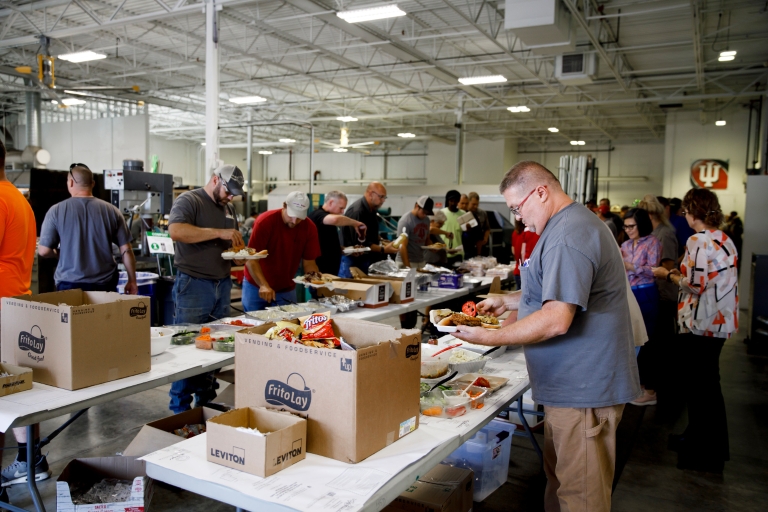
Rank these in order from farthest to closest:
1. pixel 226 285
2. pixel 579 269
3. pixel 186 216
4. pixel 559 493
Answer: pixel 226 285 < pixel 186 216 < pixel 559 493 < pixel 579 269

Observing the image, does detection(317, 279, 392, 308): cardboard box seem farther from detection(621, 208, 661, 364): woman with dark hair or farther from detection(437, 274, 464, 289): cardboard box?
detection(621, 208, 661, 364): woman with dark hair

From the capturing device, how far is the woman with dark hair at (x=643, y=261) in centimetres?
423

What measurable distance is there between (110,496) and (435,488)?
1.25 m

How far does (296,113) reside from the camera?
755 inches

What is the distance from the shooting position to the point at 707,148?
51.7ft

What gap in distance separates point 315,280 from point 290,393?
2195 millimetres

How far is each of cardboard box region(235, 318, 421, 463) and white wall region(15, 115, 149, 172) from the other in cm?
1218

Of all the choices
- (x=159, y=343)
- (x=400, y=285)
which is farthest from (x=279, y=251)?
(x=159, y=343)

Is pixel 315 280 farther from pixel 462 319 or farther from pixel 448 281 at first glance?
pixel 462 319

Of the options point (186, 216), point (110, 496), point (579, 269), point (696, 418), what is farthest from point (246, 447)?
point (696, 418)

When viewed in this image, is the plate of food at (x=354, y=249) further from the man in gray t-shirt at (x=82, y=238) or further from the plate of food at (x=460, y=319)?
the plate of food at (x=460, y=319)

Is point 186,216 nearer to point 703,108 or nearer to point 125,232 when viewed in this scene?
point 125,232

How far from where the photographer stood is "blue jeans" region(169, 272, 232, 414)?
3.30 meters

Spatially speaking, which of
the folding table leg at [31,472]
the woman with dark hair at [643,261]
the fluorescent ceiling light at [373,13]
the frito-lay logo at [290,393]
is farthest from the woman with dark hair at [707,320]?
the fluorescent ceiling light at [373,13]
